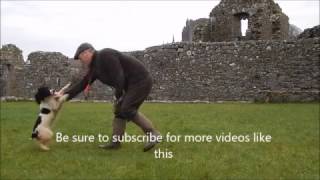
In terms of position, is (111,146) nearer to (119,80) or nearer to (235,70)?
(119,80)

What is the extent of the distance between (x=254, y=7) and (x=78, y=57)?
17825 millimetres

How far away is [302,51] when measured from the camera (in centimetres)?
1881

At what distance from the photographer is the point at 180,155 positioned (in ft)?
25.8

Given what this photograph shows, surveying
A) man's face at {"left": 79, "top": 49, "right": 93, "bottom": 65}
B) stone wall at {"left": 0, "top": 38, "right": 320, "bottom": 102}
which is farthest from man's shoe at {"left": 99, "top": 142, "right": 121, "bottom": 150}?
stone wall at {"left": 0, "top": 38, "right": 320, "bottom": 102}

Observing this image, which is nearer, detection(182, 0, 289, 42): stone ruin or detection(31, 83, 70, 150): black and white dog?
detection(31, 83, 70, 150): black and white dog

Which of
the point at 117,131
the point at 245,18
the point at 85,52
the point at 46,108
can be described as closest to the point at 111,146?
the point at 117,131

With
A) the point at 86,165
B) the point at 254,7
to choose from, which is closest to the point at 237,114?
the point at 86,165

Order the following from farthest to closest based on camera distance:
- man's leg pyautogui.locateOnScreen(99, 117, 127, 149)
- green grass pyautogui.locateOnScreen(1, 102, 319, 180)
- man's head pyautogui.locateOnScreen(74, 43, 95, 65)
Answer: man's leg pyautogui.locateOnScreen(99, 117, 127, 149) < man's head pyautogui.locateOnScreen(74, 43, 95, 65) < green grass pyautogui.locateOnScreen(1, 102, 319, 180)

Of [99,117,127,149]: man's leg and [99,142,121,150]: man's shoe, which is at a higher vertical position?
[99,117,127,149]: man's leg

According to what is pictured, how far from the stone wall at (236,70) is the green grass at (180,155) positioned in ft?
22.9

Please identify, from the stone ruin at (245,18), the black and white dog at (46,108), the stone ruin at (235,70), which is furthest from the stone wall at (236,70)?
the black and white dog at (46,108)

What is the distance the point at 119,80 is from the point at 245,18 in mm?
19372

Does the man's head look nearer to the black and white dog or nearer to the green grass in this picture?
the black and white dog

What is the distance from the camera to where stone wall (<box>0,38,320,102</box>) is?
1862 centimetres
